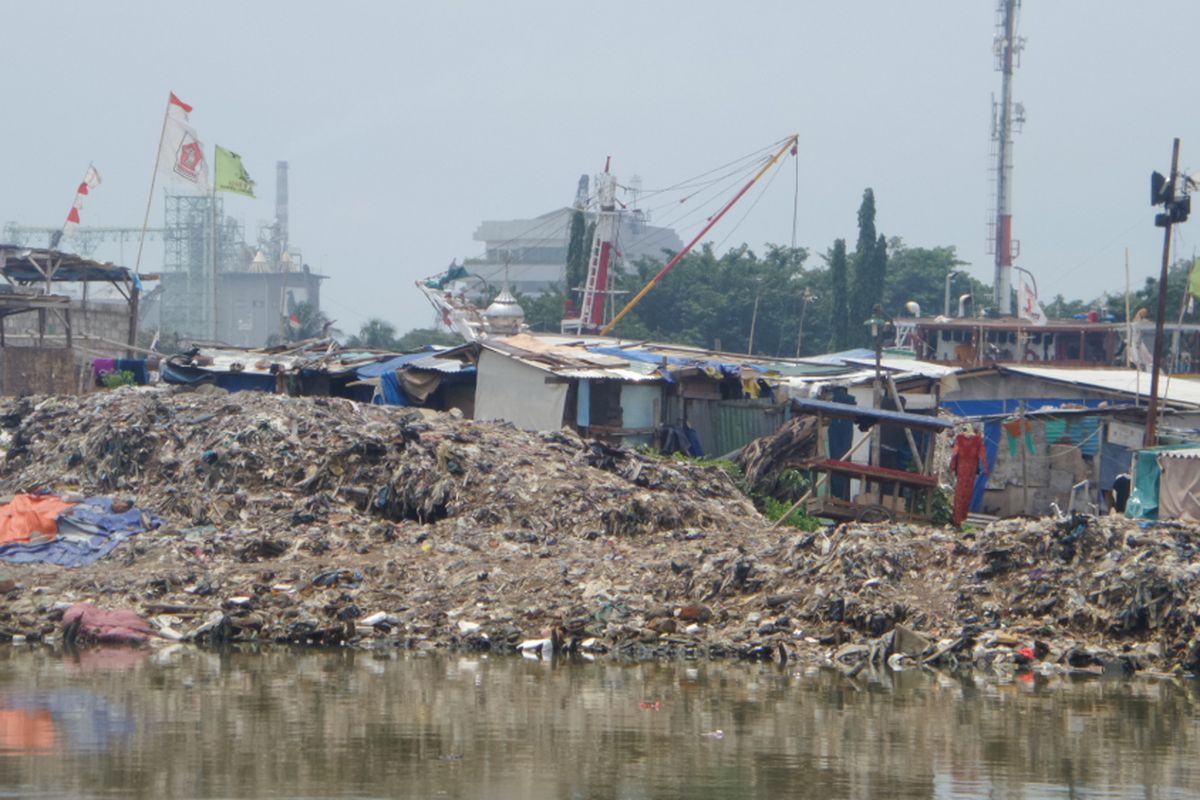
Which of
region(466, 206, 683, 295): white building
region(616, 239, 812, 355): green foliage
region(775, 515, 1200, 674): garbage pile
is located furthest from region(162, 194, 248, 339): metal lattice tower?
region(775, 515, 1200, 674): garbage pile

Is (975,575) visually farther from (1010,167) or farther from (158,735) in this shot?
(1010,167)

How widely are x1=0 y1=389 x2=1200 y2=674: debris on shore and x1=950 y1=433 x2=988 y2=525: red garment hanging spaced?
3961 millimetres

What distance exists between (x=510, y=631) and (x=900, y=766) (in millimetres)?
4799

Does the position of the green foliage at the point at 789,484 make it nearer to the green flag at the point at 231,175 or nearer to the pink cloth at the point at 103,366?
the pink cloth at the point at 103,366

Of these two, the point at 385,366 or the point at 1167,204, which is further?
the point at 385,366

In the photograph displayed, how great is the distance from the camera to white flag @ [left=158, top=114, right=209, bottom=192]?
32.7m

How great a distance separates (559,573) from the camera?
13945 mm

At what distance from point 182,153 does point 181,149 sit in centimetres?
9

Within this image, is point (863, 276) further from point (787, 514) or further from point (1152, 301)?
point (787, 514)

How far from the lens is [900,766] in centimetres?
867

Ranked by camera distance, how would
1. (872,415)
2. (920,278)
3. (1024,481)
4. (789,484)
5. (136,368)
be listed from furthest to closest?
(920,278) < (136,368) < (1024,481) < (789,484) < (872,415)

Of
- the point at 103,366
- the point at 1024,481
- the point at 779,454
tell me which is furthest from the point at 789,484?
the point at 103,366

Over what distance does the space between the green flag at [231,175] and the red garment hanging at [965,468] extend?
69.7 ft

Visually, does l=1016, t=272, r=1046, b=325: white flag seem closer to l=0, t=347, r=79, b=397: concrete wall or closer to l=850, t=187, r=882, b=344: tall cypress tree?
l=850, t=187, r=882, b=344: tall cypress tree
